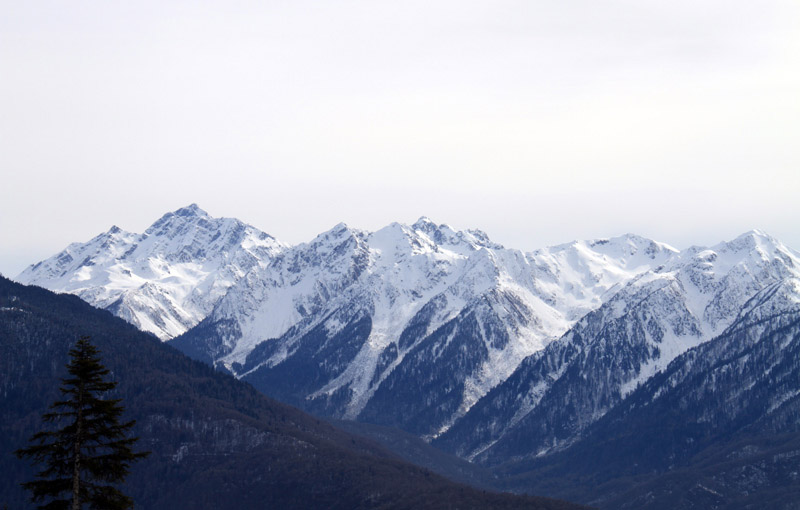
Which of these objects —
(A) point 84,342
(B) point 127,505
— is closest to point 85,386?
(A) point 84,342

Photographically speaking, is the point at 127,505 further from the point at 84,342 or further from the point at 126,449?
the point at 84,342

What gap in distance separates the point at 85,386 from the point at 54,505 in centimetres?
754

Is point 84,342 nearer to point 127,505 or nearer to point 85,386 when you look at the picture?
point 85,386

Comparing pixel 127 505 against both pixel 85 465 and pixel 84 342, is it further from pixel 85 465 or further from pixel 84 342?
pixel 84 342

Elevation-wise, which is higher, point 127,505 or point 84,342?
point 84,342

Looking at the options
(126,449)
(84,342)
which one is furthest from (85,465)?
(84,342)

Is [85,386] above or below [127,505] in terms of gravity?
above

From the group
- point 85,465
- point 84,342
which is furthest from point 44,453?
point 84,342

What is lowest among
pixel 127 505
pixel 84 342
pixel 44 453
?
pixel 127 505

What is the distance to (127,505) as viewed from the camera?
65312mm

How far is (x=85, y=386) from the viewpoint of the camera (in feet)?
214

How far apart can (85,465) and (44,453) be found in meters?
2.91

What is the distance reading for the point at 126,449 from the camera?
64.1 meters

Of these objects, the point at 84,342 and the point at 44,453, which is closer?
the point at 44,453
